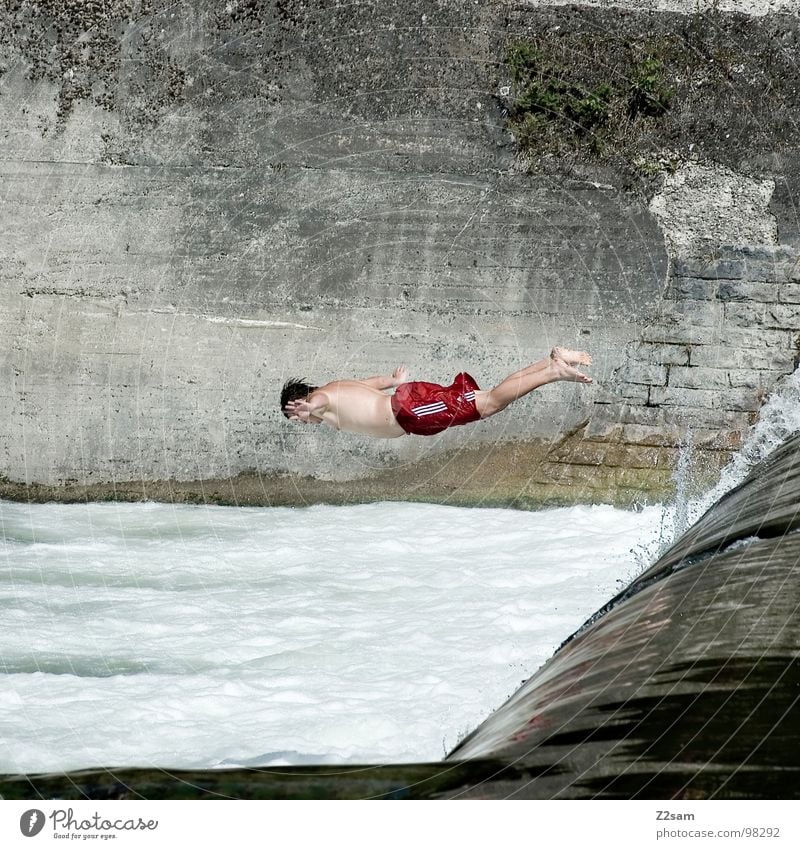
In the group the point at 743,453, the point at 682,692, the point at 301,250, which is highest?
the point at 301,250

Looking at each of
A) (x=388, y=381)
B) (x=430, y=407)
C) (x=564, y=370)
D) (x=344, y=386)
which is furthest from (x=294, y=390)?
(x=564, y=370)

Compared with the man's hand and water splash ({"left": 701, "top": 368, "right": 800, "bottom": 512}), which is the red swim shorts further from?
water splash ({"left": 701, "top": 368, "right": 800, "bottom": 512})

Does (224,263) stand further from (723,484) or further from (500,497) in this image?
(723,484)

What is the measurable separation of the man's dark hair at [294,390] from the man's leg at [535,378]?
0.46m

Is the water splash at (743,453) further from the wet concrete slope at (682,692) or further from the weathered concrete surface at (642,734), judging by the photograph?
the weathered concrete surface at (642,734)

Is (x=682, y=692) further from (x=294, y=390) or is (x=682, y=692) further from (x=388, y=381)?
Answer: (x=294, y=390)

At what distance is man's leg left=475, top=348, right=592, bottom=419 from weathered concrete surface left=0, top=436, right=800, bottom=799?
545 mm

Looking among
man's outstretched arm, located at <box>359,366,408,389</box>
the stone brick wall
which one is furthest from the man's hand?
the stone brick wall

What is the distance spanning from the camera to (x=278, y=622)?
5.73ft

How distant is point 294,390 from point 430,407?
1.82 ft

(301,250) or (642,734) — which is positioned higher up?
(301,250)
